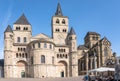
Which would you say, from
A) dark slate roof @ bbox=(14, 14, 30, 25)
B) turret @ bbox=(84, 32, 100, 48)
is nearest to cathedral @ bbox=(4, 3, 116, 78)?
dark slate roof @ bbox=(14, 14, 30, 25)

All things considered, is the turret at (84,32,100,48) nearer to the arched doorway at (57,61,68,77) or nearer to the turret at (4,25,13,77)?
the arched doorway at (57,61,68,77)

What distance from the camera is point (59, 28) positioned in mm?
96938

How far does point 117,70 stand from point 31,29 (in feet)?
176

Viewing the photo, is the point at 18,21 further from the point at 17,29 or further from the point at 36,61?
the point at 36,61

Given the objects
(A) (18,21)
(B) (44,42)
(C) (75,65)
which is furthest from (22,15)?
(C) (75,65)

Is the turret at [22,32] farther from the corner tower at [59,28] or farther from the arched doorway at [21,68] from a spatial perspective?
the corner tower at [59,28]

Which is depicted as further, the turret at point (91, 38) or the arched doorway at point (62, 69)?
the turret at point (91, 38)

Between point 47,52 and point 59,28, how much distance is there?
52.1 feet

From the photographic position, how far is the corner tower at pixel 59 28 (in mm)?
95250

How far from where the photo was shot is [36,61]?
82812 millimetres

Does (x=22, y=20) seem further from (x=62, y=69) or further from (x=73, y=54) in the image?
(x=62, y=69)

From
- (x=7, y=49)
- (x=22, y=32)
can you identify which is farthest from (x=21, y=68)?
(x=22, y=32)

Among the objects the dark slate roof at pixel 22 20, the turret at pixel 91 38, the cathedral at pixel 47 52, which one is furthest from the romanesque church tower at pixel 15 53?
the turret at pixel 91 38

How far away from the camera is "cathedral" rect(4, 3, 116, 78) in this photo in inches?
3278
